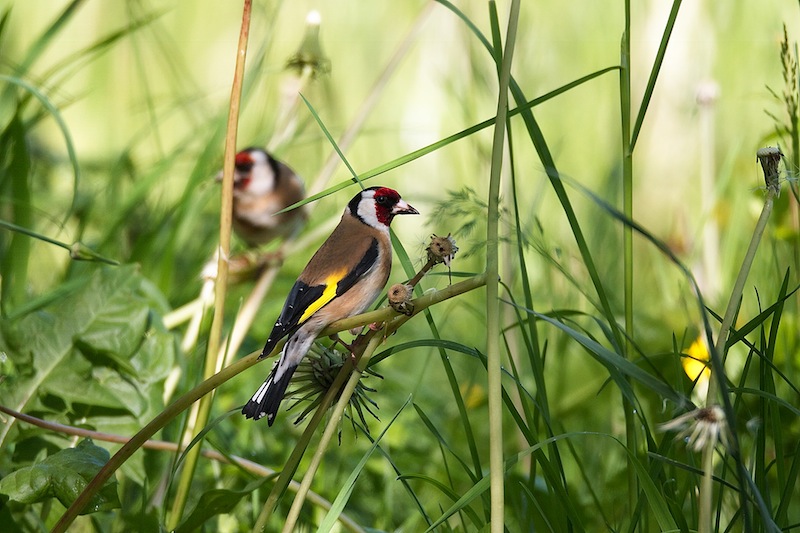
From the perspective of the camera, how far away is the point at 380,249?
68.4 inches

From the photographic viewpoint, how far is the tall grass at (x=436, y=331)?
4.10ft

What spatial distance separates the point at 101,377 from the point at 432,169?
333cm

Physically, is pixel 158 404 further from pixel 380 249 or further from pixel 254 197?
pixel 254 197

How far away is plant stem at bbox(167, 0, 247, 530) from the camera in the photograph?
1359mm

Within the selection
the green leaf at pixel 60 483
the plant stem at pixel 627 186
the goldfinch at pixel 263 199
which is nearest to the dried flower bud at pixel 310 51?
the plant stem at pixel 627 186

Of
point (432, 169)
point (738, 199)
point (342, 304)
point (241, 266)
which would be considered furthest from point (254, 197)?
point (342, 304)

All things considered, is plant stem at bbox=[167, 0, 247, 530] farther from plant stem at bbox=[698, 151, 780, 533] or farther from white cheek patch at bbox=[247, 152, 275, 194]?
white cheek patch at bbox=[247, 152, 275, 194]

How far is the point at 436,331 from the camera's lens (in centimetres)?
140

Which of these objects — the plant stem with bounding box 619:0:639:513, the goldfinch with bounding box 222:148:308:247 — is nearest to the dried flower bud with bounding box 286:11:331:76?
the plant stem with bounding box 619:0:639:513

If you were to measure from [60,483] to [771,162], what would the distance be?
1090 mm

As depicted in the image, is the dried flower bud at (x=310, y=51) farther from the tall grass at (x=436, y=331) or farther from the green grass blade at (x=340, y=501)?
the green grass blade at (x=340, y=501)

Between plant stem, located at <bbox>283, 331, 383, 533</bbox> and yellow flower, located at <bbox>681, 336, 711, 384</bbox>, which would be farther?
yellow flower, located at <bbox>681, 336, 711, 384</bbox>

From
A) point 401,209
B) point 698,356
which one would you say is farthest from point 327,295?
point 698,356

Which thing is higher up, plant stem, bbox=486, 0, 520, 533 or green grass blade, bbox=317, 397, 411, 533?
plant stem, bbox=486, 0, 520, 533
